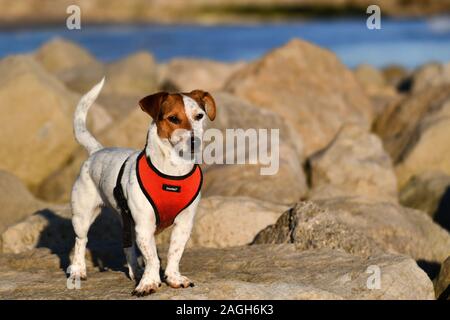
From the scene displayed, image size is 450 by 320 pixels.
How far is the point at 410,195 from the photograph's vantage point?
18453mm

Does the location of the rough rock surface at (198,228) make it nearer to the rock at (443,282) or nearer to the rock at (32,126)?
the rock at (443,282)

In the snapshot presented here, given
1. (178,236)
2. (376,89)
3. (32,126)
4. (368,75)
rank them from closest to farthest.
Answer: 1. (178,236)
2. (32,126)
3. (376,89)
4. (368,75)

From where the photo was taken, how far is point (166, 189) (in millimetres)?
10102

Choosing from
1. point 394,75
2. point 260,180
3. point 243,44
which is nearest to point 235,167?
point 260,180

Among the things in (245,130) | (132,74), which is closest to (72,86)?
(132,74)

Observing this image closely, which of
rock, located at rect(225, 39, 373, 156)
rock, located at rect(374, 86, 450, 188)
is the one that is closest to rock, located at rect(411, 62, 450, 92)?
rock, located at rect(225, 39, 373, 156)

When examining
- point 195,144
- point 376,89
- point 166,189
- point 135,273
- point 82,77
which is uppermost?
point 82,77

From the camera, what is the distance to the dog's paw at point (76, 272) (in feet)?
35.7

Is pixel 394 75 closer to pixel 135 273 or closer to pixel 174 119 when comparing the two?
pixel 135 273

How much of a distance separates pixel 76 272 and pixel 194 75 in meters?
19.8

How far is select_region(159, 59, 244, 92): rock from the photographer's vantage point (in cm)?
2997

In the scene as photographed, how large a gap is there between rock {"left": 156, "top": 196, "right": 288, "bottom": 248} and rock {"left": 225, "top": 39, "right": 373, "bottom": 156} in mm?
8262
